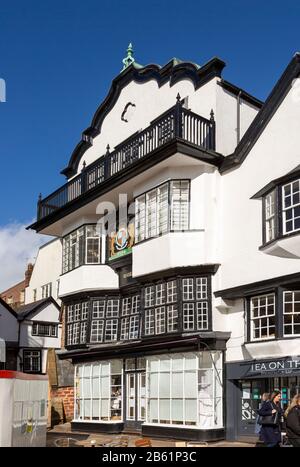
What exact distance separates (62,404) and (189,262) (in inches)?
446

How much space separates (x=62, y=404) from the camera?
27453mm

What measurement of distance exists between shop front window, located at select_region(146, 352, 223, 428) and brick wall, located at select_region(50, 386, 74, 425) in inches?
292

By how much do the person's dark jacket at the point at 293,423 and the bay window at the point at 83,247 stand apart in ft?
42.6

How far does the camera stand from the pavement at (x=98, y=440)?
17.9 metres

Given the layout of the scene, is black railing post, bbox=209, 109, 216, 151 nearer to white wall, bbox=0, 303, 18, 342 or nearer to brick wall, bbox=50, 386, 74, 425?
brick wall, bbox=50, 386, 74, 425

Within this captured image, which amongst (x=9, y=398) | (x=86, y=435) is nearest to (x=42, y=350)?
(x=86, y=435)

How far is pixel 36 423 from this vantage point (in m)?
12.4

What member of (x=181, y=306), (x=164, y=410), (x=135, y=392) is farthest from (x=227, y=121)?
(x=135, y=392)

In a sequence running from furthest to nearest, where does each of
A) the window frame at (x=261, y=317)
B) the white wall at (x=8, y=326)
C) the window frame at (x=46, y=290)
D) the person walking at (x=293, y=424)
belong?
Answer: the window frame at (x=46, y=290) → the white wall at (x=8, y=326) → the window frame at (x=261, y=317) → the person walking at (x=293, y=424)

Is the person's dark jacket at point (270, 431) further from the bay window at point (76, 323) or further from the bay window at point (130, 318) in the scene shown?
the bay window at point (76, 323)

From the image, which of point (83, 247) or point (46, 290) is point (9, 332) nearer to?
point (46, 290)

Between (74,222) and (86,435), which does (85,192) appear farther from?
(86,435)

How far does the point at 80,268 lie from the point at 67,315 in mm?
2527

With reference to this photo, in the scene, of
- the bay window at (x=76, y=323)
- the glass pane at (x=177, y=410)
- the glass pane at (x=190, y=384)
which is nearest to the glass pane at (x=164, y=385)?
the glass pane at (x=177, y=410)
